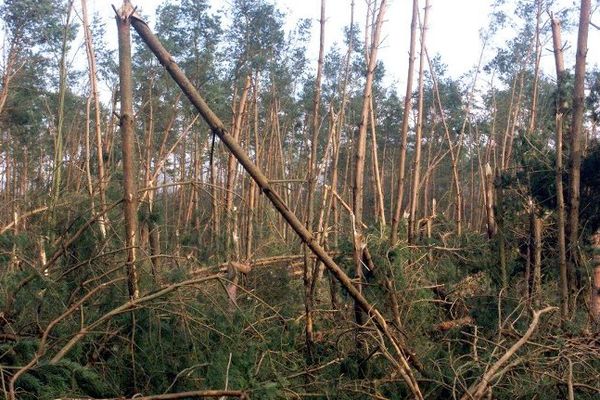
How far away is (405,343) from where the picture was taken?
4910 mm

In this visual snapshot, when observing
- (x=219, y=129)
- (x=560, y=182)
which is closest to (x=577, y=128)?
(x=560, y=182)


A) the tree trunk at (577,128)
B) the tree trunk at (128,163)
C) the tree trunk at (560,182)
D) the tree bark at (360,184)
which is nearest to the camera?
the tree trunk at (128,163)

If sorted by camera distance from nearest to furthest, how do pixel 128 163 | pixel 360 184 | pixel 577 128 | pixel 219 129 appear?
pixel 219 129 → pixel 128 163 → pixel 360 184 → pixel 577 128

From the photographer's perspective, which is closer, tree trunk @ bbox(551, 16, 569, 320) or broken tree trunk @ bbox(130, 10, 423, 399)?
broken tree trunk @ bbox(130, 10, 423, 399)

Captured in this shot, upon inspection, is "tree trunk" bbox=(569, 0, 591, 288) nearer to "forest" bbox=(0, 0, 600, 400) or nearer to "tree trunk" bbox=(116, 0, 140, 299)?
"forest" bbox=(0, 0, 600, 400)

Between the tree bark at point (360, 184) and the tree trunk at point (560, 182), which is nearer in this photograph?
the tree bark at point (360, 184)

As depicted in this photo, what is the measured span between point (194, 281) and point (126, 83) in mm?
1192

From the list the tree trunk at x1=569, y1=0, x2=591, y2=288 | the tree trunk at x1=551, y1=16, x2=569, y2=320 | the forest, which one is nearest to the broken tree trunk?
the forest

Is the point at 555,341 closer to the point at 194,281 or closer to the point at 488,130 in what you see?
the point at 194,281

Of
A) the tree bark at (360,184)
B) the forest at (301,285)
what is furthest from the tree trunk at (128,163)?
the tree bark at (360,184)

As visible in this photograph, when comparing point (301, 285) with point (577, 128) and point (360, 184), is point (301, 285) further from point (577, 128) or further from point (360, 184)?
point (577, 128)

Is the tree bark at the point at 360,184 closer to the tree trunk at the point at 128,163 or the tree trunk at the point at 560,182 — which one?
the tree trunk at the point at 128,163

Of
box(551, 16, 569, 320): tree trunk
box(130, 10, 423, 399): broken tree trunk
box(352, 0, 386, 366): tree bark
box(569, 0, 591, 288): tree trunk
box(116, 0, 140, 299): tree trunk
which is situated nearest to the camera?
box(130, 10, 423, 399): broken tree trunk

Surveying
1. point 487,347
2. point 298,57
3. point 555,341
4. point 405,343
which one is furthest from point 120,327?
point 298,57
